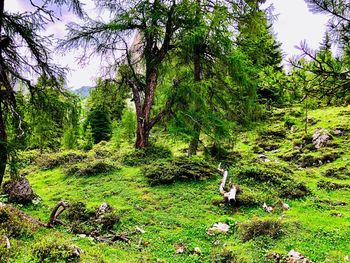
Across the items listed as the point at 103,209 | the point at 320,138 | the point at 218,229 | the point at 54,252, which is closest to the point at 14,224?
the point at 54,252

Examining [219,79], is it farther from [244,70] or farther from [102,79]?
[102,79]

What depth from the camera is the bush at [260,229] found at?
24.5 ft

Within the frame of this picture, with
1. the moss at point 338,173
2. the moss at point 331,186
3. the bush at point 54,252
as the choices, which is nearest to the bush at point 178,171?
the moss at point 331,186

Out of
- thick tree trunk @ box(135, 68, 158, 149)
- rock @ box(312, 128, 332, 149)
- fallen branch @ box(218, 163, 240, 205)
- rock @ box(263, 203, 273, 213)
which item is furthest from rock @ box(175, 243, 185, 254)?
rock @ box(312, 128, 332, 149)

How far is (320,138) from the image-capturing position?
1912 centimetres

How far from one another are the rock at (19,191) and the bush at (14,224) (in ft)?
8.32

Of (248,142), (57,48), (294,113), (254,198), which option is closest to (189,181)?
(254,198)

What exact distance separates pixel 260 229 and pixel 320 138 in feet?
44.2

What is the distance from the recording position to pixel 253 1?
16.5m

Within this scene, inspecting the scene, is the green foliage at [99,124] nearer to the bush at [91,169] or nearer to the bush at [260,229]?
the bush at [91,169]

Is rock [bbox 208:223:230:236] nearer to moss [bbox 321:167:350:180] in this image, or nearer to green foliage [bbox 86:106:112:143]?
moss [bbox 321:167:350:180]

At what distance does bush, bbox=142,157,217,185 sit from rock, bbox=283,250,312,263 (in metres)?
5.90

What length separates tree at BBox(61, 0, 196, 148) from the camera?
1550cm

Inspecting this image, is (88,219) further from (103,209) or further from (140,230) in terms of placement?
(140,230)
